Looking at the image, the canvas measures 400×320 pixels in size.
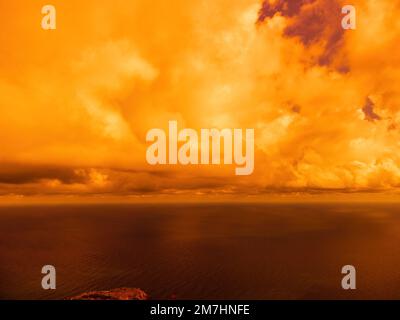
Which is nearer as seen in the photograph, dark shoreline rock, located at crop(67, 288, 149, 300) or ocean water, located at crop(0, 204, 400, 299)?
dark shoreline rock, located at crop(67, 288, 149, 300)

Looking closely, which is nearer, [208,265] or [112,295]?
[112,295]

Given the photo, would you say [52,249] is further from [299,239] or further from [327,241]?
[327,241]

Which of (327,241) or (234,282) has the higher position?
(327,241)

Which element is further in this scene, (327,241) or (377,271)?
(327,241)

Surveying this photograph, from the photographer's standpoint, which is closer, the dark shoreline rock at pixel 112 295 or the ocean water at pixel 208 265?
the dark shoreline rock at pixel 112 295

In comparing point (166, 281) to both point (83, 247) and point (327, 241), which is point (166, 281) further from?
point (327, 241)

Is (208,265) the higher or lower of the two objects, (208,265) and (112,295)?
the higher
